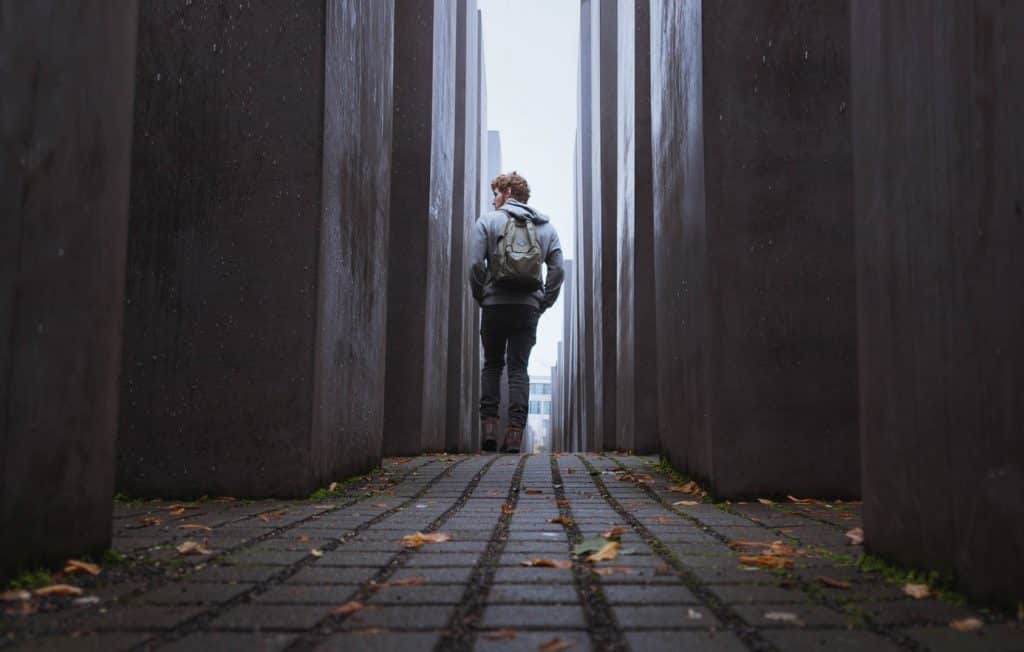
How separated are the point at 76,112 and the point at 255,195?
6.71ft

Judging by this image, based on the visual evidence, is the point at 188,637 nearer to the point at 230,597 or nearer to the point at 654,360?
the point at 230,597

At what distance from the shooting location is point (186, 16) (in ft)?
15.5

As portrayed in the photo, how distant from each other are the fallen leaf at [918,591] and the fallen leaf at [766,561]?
45 cm

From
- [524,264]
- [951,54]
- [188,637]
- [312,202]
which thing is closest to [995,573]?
[951,54]

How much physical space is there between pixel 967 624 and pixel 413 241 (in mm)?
7102

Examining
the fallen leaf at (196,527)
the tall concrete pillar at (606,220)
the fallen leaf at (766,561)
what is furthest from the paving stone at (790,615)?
the tall concrete pillar at (606,220)

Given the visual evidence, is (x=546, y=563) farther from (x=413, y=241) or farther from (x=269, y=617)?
(x=413, y=241)

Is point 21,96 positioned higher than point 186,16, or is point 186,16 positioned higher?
point 186,16

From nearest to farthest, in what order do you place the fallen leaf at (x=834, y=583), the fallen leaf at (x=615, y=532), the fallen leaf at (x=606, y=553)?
the fallen leaf at (x=834, y=583)
the fallen leaf at (x=606, y=553)
the fallen leaf at (x=615, y=532)

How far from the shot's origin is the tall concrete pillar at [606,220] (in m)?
12.8

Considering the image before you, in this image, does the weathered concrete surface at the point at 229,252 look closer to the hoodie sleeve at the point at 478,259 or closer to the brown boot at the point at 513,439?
the hoodie sleeve at the point at 478,259

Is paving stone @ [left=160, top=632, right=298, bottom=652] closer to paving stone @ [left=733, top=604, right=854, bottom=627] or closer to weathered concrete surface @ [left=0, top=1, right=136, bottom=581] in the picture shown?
weathered concrete surface @ [left=0, top=1, right=136, bottom=581]

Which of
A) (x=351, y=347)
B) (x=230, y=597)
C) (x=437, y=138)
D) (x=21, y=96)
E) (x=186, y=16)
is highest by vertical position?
(x=437, y=138)

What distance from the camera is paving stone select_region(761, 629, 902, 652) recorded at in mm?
1984
